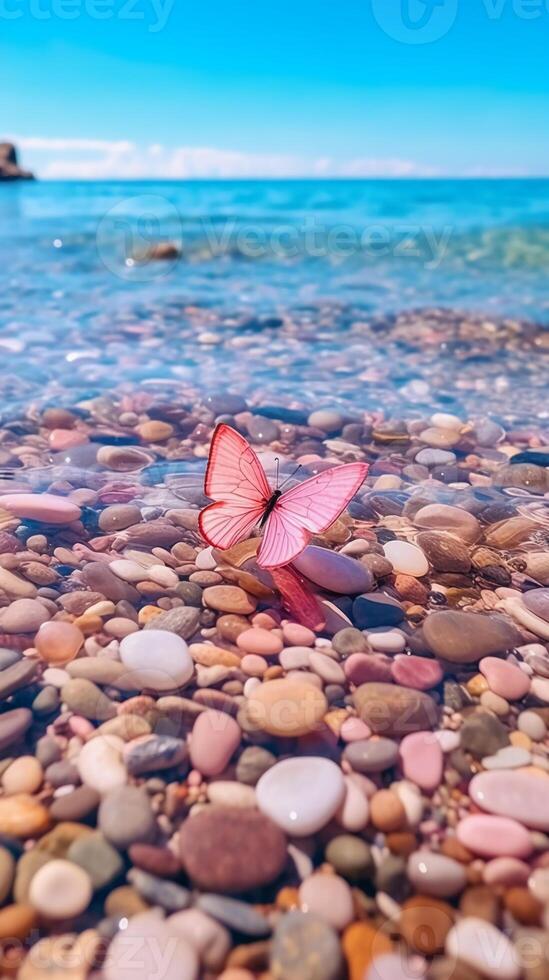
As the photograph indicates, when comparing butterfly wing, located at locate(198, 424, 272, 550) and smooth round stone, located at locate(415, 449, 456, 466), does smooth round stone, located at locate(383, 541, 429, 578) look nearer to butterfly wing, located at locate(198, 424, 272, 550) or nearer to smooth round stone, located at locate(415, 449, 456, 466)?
butterfly wing, located at locate(198, 424, 272, 550)

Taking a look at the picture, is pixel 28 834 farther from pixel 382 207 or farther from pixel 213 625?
pixel 382 207

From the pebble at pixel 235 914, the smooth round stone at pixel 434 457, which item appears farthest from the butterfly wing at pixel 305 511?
the smooth round stone at pixel 434 457

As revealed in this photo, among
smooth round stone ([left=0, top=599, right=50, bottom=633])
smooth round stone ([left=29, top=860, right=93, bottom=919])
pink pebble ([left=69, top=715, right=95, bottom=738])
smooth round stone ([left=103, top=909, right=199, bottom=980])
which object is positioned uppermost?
smooth round stone ([left=0, top=599, right=50, bottom=633])

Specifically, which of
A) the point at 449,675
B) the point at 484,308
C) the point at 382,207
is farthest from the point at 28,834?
the point at 382,207

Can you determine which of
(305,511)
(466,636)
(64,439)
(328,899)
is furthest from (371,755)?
(64,439)

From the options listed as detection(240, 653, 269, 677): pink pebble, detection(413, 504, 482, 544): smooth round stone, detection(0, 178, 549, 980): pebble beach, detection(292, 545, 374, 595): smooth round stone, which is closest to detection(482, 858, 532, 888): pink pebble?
detection(0, 178, 549, 980): pebble beach

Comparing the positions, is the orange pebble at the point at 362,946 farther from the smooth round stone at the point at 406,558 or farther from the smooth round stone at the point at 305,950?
the smooth round stone at the point at 406,558

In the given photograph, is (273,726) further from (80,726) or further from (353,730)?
(80,726)
